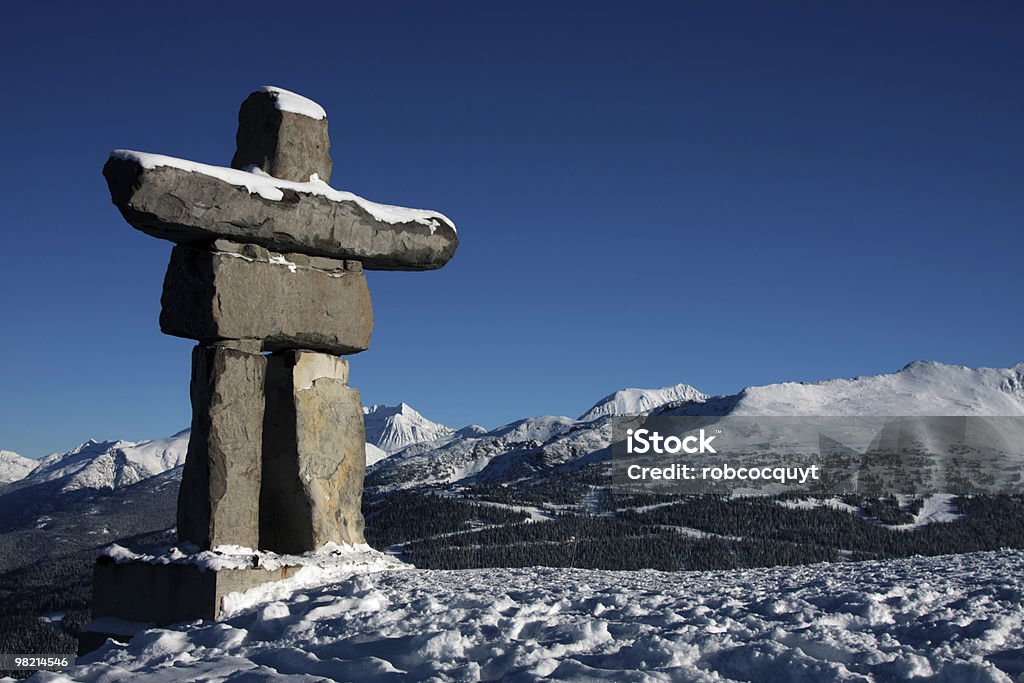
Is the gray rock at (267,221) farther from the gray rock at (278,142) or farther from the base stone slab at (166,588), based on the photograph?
the base stone slab at (166,588)

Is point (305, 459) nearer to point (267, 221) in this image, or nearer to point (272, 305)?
point (272, 305)

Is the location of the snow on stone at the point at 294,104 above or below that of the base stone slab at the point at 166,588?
above

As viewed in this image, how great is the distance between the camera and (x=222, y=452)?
12.4 meters

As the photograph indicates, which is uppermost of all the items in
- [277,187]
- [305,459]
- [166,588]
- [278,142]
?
[278,142]

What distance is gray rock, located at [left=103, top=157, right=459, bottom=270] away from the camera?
11.6m

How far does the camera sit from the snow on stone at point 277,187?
461 inches

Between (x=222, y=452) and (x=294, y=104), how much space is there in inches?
192

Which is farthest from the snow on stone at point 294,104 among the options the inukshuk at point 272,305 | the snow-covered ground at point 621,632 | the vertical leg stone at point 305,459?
the snow-covered ground at point 621,632

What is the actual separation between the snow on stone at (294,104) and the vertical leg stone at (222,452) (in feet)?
11.5

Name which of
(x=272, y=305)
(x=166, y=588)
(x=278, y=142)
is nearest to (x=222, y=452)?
(x=166, y=588)

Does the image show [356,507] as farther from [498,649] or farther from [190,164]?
[498,649]

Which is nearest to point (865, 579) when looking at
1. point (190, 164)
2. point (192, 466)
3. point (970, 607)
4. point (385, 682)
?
point (970, 607)

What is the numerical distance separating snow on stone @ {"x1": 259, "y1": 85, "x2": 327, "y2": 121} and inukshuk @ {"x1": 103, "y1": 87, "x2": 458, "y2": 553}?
2cm

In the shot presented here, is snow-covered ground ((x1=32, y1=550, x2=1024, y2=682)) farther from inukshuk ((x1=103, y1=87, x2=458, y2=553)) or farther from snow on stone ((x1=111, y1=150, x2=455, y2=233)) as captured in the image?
snow on stone ((x1=111, y1=150, x2=455, y2=233))
